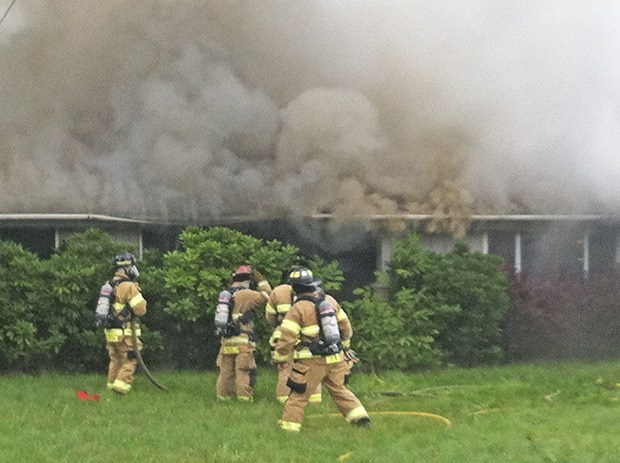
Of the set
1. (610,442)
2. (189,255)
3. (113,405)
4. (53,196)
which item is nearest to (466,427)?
(610,442)

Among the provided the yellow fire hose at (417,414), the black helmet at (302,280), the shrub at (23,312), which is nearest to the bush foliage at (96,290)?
the shrub at (23,312)

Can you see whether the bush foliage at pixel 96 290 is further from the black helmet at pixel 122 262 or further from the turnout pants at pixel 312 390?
the turnout pants at pixel 312 390

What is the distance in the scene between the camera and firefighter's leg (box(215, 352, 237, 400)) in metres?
13.2

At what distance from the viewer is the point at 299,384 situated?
1055 cm

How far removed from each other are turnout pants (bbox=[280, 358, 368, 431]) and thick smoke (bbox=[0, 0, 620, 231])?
20.0ft

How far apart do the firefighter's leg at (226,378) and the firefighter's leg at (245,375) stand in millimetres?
171

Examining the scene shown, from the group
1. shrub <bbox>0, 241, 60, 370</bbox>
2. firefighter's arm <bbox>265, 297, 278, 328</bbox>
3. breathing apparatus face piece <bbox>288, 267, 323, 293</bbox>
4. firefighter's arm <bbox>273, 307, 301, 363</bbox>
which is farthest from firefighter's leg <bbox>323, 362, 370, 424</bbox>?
shrub <bbox>0, 241, 60, 370</bbox>

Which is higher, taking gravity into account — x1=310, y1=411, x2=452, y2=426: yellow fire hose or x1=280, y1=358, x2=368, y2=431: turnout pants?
x1=280, y1=358, x2=368, y2=431: turnout pants

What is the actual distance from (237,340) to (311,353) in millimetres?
2757

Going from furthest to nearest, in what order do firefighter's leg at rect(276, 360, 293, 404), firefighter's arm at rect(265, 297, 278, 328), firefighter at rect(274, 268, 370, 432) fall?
1. firefighter's leg at rect(276, 360, 293, 404)
2. firefighter's arm at rect(265, 297, 278, 328)
3. firefighter at rect(274, 268, 370, 432)

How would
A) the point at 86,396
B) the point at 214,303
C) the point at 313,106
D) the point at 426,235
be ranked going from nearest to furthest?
1. the point at 86,396
2. the point at 214,303
3. the point at 313,106
4. the point at 426,235

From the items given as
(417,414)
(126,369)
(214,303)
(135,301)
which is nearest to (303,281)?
(417,414)

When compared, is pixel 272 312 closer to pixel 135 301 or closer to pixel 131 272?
pixel 135 301

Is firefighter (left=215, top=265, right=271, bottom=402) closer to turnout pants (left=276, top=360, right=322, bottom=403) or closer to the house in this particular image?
turnout pants (left=276, top=360, right=322, bottom=403)
